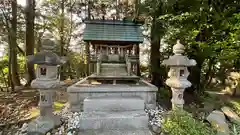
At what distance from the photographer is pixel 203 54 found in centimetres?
495

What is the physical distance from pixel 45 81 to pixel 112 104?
6.15 ft

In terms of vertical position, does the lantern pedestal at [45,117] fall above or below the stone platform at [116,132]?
above

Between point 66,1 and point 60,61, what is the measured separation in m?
10.5

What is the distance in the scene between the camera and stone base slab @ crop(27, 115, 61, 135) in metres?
3.52

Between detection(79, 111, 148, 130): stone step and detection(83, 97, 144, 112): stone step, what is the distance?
362mm

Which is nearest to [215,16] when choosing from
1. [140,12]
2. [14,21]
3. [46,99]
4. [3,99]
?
[140,12]

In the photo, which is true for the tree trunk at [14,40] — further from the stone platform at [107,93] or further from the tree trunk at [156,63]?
the tree trunk at [156,63]

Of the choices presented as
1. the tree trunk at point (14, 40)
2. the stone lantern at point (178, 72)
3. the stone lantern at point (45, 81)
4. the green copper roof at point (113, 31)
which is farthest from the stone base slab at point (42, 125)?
the tree trunk at point (14, 40)

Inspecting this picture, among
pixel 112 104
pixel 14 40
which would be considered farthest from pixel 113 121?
pixel 14 40

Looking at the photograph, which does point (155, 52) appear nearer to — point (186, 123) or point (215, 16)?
point (215, 16)

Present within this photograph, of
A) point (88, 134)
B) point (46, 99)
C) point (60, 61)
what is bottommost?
point (88, 134)

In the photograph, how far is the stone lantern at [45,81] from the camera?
139 inches

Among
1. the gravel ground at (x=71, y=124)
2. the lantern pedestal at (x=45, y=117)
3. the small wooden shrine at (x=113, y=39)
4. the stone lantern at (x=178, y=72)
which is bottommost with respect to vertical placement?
the gravel ground at (x=71, y=124)

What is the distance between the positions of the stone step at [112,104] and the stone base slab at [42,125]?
94 cm
